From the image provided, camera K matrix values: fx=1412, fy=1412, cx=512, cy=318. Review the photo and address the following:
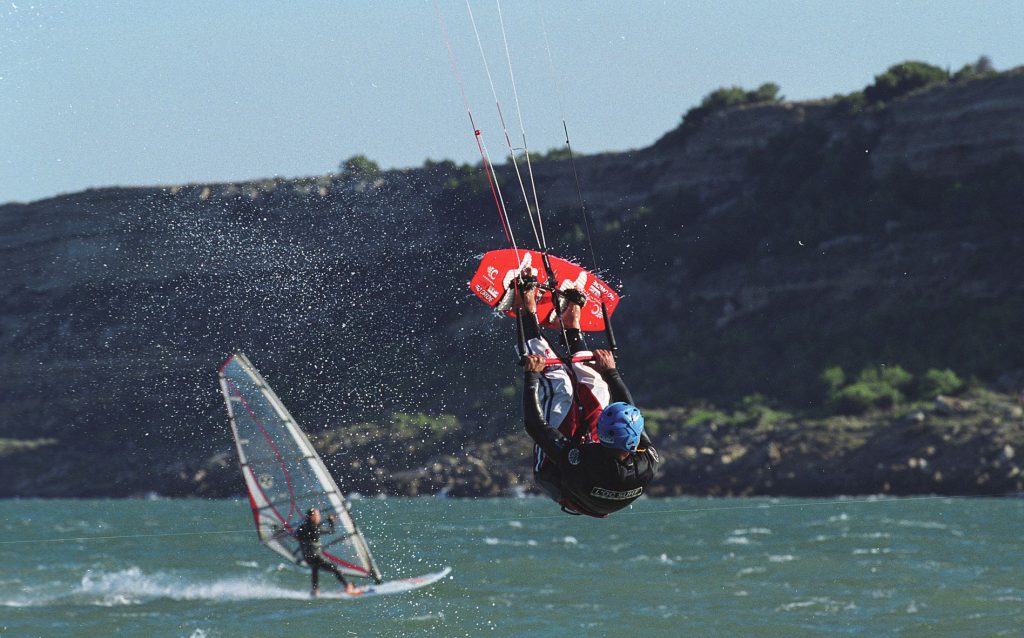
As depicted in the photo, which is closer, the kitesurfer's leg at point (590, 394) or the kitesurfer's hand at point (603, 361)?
the kitesurfer's leg at point (590, 394)

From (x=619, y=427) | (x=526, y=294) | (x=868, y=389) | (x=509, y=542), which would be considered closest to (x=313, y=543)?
(x=509, y=542)

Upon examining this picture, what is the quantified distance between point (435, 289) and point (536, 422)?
57.3 metres

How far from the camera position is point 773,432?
175 ft

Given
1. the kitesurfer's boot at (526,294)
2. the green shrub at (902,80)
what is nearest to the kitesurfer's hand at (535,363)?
the kitesurfer's boot at (526,294)

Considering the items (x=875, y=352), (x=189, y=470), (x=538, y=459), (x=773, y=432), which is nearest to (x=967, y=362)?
(x=875, y=352)

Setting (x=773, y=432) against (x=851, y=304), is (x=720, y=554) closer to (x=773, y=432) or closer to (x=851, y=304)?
(x=773, y=432)

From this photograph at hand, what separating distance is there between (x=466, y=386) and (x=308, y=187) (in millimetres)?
17900

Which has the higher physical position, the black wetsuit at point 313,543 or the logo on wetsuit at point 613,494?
the logo on wetsuit at point 613,494

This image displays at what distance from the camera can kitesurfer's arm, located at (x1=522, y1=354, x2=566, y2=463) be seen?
10875mm

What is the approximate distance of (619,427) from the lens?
1056 cm

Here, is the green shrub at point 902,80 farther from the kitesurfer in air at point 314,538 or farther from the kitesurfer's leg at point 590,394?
the kitesurfer's leg at point 590,394

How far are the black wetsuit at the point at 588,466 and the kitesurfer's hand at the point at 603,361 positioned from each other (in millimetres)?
339

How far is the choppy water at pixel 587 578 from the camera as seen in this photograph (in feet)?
→ 69.5

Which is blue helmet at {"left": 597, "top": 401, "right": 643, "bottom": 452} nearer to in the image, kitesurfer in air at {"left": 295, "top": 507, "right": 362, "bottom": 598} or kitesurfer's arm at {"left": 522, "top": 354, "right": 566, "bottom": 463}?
kitesurfer's arm at {"left": 522, "top": 354, "right": 566, "bottom": 463}
